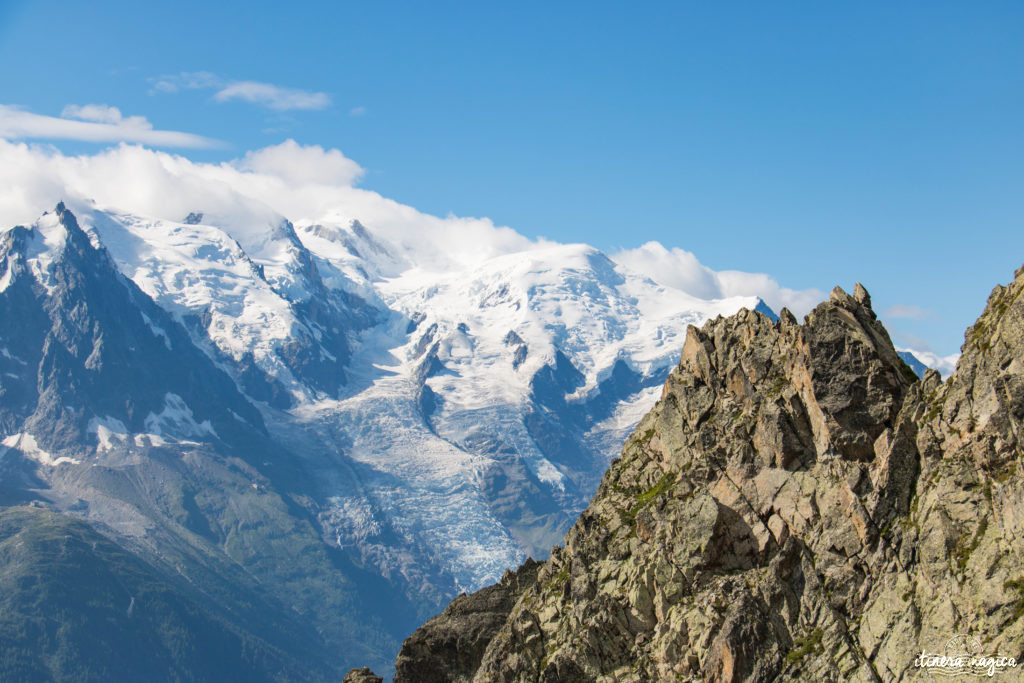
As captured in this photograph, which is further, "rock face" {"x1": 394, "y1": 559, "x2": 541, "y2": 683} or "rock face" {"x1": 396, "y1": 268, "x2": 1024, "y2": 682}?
"rock face" {"x1": 394, "y1": 559, "x2": 541, "y2": 683}

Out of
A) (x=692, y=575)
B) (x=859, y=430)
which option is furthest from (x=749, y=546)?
(x=859, y=430)

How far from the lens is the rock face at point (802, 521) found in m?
72.2

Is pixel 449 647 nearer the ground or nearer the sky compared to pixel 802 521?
nearer the ground

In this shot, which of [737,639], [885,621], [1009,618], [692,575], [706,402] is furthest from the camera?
[706,402]

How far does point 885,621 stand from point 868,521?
7084 mm

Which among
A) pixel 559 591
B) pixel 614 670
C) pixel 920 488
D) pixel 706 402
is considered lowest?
pixel 614 670

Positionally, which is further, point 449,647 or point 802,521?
point 449,647

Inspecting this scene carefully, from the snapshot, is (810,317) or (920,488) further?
(810,317)

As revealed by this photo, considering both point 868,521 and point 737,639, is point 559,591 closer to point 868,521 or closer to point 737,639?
point 737,639

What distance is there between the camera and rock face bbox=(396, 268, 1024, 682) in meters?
72.2

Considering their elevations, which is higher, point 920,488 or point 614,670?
point 920,488

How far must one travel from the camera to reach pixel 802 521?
8162 cm

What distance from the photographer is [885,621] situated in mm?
74688

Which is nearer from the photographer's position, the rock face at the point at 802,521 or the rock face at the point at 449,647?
the rock face at the point at 802,521
